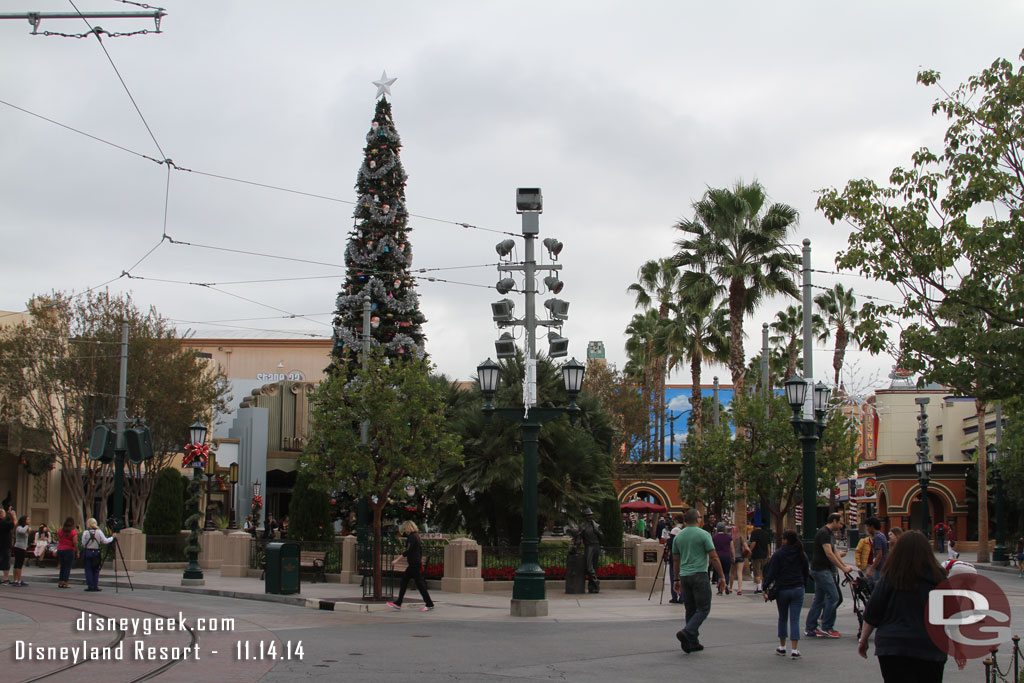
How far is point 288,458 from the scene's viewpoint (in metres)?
49.8

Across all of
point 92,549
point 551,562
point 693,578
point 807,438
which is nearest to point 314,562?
point 92,549

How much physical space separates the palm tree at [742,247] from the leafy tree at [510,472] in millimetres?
9495

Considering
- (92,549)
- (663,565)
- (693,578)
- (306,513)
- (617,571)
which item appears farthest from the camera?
(306,513)

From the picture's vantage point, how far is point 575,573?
24078mm

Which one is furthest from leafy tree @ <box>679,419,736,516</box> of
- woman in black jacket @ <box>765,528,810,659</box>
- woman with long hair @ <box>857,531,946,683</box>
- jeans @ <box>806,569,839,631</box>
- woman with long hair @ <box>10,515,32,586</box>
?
woman with long hair @ <box>857,531,946,683</box>

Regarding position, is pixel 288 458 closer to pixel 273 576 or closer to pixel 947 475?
pixel 273 576

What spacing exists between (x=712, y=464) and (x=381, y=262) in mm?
12124

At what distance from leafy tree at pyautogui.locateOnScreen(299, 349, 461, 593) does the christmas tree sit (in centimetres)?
1237

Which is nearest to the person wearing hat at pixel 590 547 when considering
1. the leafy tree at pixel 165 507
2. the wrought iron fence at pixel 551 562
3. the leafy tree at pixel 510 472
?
the wrought iron fence at pixel 551 562

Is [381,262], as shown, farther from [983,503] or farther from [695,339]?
[983,503]

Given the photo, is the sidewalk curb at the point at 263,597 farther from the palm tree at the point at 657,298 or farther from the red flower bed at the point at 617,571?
the palm tree at the point at 657,298

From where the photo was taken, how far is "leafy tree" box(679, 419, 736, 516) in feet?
102

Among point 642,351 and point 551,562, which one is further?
point 642,351

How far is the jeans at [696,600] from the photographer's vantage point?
12.6 metres
